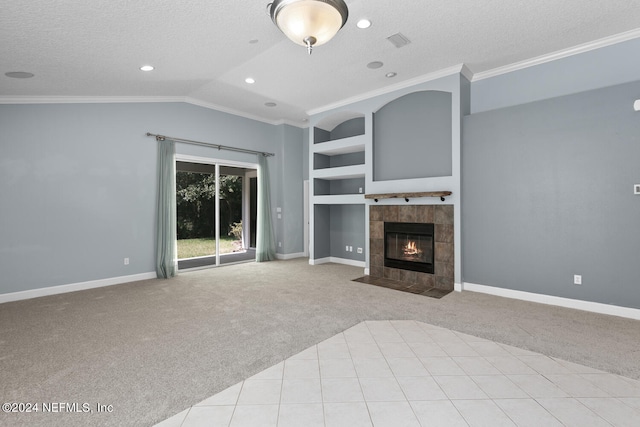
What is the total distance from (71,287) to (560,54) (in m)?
7.83

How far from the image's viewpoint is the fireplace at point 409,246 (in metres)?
4.99

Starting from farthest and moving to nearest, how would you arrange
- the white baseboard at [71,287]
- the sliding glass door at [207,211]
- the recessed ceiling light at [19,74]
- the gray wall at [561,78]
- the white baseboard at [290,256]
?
the white baseboard at [290,256]
the sliding glass door at [207,211]
the white baseboard at [71,287]
the gray wall at [561,78]
the recessed ceiling light at [19,74]

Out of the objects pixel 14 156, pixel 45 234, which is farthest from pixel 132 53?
pixel 45 234

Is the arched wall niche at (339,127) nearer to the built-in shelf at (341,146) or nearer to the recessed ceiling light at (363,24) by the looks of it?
the built-in shelf at (341,146)

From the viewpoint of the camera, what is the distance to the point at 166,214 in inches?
221

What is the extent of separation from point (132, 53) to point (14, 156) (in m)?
2.47

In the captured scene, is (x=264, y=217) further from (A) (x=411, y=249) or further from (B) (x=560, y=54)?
(B) (x=560, y=54)

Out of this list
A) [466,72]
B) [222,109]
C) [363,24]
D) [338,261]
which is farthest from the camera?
[338,261]

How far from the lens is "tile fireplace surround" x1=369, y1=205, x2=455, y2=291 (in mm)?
4730

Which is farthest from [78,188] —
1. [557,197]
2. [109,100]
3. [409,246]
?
[557,197]

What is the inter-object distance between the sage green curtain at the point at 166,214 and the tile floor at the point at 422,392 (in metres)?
3.92

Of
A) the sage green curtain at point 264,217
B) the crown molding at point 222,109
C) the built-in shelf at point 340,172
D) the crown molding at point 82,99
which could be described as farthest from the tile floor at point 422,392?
the crown molding at point 222,109

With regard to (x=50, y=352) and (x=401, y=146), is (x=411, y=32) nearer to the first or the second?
(x=401, y=146)

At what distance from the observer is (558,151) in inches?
156
